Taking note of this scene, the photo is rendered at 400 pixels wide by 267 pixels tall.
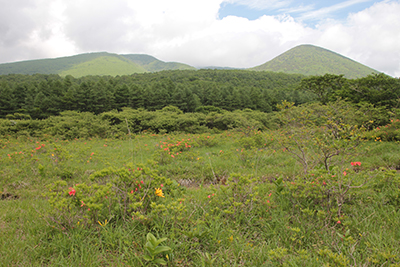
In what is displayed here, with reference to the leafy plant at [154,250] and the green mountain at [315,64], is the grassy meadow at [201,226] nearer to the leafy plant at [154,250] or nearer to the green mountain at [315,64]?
the leafy plant at [154,250]

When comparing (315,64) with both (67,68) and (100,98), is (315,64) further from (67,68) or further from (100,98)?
(67,68)

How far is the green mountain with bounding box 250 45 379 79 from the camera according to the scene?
115000 millimetres

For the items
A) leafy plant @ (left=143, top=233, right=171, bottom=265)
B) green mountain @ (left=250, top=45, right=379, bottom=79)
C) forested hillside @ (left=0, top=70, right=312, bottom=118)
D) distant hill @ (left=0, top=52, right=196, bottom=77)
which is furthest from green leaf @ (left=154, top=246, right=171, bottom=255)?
distant hill @ (left=0, top=52, right=196, bottom=77)

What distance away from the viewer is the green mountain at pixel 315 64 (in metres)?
115

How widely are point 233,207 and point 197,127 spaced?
497 inches

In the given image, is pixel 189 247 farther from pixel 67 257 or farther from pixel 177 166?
pixel 177 166

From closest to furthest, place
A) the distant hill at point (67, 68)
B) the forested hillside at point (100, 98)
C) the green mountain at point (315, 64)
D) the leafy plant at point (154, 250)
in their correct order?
1. the leafy plant at point (154, 250)
2. the forested hillside at point (100, 98)
3. the green mountain at point (315, 64)
4. the distant hill at point (67, 68)

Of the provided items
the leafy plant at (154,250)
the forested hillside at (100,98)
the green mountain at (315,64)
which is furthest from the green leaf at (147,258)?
the green mountain at (315,64)

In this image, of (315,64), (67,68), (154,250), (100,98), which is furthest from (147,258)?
(67,68)

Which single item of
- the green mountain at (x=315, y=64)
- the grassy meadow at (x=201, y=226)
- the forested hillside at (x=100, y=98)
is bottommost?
the grassy meadow at (x=201, y=226)

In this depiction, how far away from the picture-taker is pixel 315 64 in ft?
438

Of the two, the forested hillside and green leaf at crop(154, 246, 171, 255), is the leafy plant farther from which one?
the forested hillside

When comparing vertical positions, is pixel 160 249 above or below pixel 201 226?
above

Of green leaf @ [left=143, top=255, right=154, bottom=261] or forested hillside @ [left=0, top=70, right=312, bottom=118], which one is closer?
green leaf @ [left=143, top=255, right=154, bottom=261]
